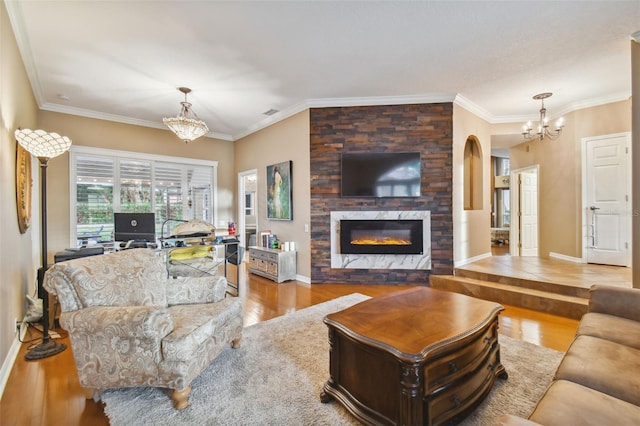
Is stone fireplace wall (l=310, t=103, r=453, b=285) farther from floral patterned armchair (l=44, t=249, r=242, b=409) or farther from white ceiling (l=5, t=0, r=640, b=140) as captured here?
floral patterned armchair (l=44, t=249, r=242, b=409)

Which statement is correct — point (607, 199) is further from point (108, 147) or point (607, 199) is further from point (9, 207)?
point (108, 147)

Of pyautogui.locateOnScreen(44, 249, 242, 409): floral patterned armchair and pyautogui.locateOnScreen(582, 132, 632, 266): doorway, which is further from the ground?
pyautogui.locateOnScreen(582, 132, 632, 266): doorway

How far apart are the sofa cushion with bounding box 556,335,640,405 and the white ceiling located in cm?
277

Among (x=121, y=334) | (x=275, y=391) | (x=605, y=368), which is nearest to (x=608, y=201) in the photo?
(x=605, y=368)

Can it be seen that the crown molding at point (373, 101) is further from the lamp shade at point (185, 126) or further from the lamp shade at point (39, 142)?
the lamp shade at point (39, 142)

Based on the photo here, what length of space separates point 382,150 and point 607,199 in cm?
387

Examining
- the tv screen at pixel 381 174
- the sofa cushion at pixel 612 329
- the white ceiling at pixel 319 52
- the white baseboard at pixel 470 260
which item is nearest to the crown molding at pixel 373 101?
the white ceiling at pixel 319 52

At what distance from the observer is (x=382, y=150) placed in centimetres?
469

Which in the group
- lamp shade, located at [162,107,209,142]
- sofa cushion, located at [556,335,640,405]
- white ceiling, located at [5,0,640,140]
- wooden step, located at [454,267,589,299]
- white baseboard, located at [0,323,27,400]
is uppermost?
white ceiling, located at [5,0,640,140]

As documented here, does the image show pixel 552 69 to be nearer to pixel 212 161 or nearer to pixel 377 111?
pixel 377 111

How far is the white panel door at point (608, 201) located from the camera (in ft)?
14.9

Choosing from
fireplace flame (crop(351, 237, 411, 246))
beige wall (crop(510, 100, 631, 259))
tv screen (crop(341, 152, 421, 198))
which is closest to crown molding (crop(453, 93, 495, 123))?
tv screen (crop(341, 152, 421, 198))

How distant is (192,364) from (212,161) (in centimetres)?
545

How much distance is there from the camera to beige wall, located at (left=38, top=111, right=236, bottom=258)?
4703 millimetres
